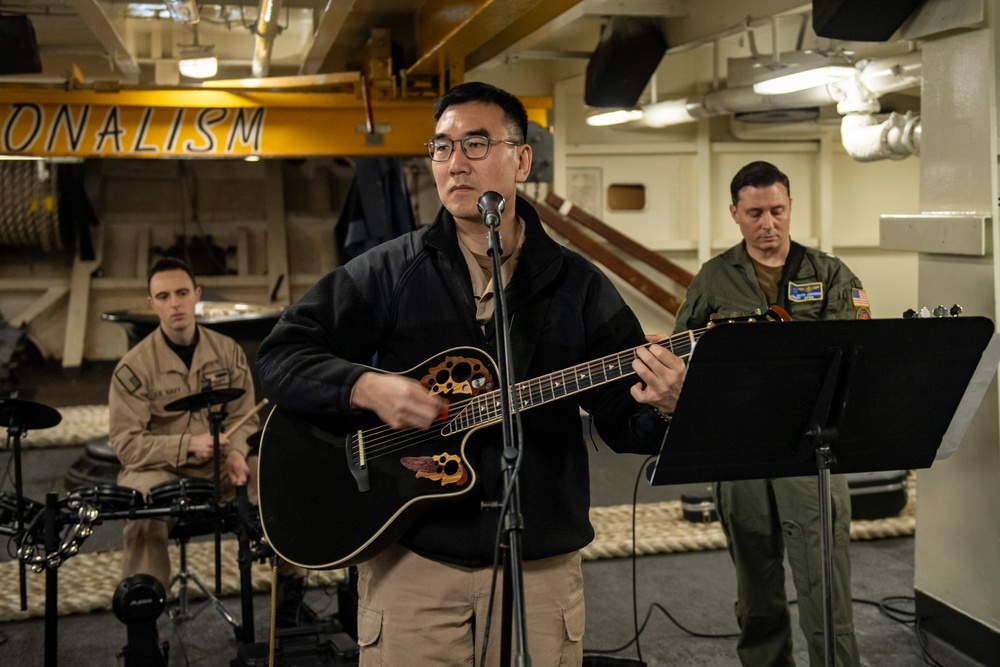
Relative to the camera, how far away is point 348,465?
7.67 ft

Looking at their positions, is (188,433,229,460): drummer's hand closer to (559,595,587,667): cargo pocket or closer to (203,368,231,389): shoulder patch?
(203,368,231,389): shoulder patch

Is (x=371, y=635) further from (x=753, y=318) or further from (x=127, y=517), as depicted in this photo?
(x=127, y=517)

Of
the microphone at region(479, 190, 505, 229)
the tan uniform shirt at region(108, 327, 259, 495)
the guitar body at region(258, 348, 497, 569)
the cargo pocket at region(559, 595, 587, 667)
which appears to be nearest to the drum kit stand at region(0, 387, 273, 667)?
the tan uniform shirt at region(108, 327, 259, 495)

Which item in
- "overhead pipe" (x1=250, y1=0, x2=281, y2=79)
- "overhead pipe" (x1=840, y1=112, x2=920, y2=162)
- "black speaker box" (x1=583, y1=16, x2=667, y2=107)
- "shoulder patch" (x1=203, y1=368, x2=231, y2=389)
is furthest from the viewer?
"black speaker box" (x1=583, y1=16, x2=667, y2=107)

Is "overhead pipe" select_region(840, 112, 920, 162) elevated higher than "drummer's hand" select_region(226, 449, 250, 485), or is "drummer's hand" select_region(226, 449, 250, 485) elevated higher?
"overhead pipe" select_region(840, 112, 920, 162)

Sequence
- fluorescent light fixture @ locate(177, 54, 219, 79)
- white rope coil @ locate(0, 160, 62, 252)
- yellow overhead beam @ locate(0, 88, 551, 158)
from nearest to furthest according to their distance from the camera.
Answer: yellow overhead beam @ locate(0, 88, 551, 158) < fluorescent light fixture @ locate(177, 54, 219, 79) < white rope coil @ locate(0, 160, 62, 252)

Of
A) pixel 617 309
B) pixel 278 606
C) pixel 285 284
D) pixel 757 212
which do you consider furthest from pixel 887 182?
pixel 617 309

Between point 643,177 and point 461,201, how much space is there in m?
7.13

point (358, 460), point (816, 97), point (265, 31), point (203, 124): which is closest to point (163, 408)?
point (203, 124)

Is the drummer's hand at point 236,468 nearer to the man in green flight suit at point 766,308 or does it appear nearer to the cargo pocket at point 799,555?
the man in green flight suit at point 766,308

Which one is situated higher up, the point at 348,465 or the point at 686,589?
the point at 348,465

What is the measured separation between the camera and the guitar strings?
2189mm

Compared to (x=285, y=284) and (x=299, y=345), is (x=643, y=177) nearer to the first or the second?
(x=285, y=284)

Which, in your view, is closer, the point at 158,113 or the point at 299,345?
the point at 299,345
